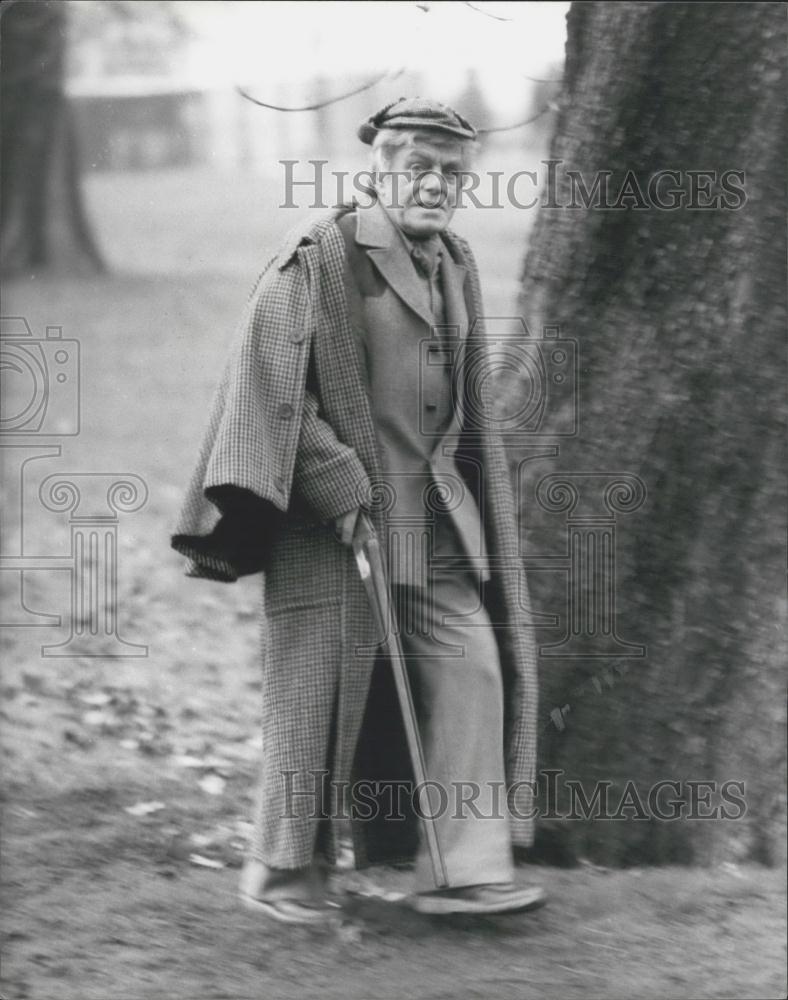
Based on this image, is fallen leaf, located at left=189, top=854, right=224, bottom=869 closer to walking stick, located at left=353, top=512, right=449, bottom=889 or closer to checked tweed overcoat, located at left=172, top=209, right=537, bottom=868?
checked tweed overcoat, located at left=172, top=209, right=537, bottom=868

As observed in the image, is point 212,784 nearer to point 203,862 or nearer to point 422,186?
point 203,862

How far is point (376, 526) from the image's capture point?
4.35 metres

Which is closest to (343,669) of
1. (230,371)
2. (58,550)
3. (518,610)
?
(518,610)

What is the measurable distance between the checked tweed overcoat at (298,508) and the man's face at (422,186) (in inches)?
7.2

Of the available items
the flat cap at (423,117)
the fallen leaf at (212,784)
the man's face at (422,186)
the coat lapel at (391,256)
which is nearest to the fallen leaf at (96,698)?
the fallen leaf at (212,784)

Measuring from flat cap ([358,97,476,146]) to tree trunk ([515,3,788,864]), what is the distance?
73cm

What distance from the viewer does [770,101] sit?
15.6 feet

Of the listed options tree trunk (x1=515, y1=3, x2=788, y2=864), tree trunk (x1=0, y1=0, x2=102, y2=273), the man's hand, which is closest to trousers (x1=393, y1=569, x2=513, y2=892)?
the man's hand

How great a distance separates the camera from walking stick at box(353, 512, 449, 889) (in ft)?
14.1

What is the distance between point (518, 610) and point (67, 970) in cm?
160

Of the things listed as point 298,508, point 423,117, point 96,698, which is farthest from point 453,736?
point 96,698

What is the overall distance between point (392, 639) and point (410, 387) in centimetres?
70

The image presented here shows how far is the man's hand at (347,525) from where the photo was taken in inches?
167

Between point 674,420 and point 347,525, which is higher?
point 674,420
